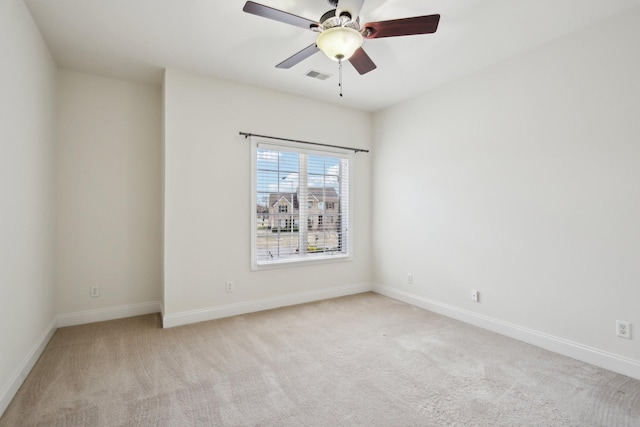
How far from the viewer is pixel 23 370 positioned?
2.31 m

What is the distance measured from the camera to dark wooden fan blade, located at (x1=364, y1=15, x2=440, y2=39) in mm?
2031

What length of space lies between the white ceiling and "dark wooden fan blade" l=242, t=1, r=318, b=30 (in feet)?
0.83

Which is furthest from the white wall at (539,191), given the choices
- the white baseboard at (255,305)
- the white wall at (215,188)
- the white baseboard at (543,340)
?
the white wall at (215,188)

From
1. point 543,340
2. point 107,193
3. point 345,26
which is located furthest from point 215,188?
point 543,340

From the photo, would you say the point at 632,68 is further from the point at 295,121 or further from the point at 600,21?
the point at 295,121

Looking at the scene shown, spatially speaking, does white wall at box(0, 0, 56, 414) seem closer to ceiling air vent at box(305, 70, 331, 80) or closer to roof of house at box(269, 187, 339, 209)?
roof of house at box(269, 187, 339, 209)

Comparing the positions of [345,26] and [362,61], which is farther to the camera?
[362,61]

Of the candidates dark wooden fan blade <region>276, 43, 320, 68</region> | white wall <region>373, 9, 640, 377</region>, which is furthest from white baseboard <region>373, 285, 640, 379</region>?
dark wooden fan blade <region>276, 43, 320, 68</region>

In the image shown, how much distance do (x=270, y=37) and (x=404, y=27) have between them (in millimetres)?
1252

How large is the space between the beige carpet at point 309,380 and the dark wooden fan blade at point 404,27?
8.16 ft

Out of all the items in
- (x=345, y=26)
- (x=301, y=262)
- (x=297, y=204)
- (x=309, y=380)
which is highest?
(x=345, y=26)

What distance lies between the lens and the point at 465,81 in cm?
359

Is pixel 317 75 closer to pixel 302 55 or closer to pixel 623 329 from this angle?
pixel 302 55

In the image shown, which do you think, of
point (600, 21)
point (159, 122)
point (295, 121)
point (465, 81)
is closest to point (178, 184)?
point (159, 122)
